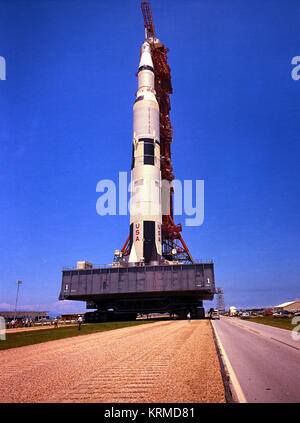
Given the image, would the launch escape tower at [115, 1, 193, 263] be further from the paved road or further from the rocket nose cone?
the paved road

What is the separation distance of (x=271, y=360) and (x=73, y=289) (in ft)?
123

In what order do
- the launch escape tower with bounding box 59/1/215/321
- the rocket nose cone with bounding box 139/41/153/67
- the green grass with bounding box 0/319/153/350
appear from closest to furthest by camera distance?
the green grass with bounding box 0/319/153/350, the launch escape tower with bounding box 59/1/215/321, the rocket nose cone with bounding box 139/41/153/67

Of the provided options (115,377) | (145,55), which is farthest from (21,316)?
(115,377)

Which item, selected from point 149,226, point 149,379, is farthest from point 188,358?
point 149,226

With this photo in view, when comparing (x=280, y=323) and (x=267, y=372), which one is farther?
(x=280, y=323)

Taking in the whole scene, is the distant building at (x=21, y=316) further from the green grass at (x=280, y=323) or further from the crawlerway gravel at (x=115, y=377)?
the crawlerway gravel at (x=115, y=377)

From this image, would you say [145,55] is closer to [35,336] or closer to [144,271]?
[144,271]

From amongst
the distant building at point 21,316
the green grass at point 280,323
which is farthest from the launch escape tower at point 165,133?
the distant building at point 21,316

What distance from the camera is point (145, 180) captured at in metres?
45.8

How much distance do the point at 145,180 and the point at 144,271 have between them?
1388 cm

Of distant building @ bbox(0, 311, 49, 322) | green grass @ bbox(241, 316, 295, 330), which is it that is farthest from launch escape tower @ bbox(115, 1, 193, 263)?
distant building @ bbox(0, 311, 49, 322)

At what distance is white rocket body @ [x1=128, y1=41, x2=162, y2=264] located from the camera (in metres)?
43.6

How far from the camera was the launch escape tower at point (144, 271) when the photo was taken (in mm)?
40719
